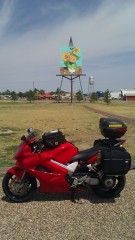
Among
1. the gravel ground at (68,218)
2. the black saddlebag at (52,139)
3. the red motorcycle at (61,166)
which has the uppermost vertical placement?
the black saddlebag at (52,139)

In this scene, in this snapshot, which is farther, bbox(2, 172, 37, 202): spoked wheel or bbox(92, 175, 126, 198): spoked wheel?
bbox(92, 175, 126, 198): spoked wheel

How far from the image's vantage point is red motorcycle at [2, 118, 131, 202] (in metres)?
5.12

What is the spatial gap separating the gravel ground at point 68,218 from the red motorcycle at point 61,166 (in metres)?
0.24

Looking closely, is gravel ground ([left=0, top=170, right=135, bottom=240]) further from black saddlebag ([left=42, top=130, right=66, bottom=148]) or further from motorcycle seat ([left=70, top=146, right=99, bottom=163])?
black saddlebag ([left=42, top=130, right=66, bottom=148])

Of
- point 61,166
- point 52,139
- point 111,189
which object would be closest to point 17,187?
point 61,166

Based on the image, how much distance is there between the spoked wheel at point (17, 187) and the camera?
5.24 m

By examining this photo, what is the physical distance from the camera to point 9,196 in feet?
17.2

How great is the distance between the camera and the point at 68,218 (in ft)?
15.2

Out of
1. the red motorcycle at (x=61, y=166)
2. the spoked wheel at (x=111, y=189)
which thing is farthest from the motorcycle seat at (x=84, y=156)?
the spoked wheel at (x=111, y=189)

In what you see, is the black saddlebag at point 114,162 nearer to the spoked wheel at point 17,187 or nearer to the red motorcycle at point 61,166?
the red motorcycle at point 61,166

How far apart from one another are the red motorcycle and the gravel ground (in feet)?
0.78

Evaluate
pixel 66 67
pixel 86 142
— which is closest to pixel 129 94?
pixel 66 67

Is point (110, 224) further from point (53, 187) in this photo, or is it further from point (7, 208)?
point (7, 208)

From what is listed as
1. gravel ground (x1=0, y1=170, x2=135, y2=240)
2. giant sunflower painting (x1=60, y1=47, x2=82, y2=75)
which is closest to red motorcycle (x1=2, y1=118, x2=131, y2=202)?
gravel ground (x1=0, y1=170, x2=135, y2=240)
